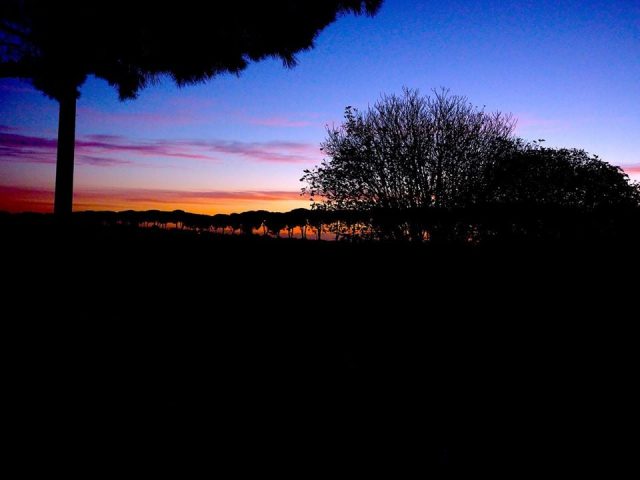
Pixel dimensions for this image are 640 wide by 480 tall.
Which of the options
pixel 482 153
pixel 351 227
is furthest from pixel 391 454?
pixel 482 153

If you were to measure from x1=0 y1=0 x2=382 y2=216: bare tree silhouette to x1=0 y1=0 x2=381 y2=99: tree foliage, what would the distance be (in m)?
0.02

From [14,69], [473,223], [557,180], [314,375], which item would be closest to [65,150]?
[14,69]

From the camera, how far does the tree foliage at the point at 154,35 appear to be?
7.30 meters

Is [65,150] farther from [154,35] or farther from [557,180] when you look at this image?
[557,180]

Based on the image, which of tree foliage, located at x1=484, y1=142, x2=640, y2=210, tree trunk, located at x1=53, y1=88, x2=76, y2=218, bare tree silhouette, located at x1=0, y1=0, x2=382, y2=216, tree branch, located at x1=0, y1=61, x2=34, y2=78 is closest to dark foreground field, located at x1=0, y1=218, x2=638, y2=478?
tree trunk, located at x1=53, y1=88, x2=76, y2=218

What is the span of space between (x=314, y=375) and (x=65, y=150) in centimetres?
857

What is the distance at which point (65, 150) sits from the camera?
28.8 feet

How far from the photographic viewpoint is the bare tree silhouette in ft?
24.1

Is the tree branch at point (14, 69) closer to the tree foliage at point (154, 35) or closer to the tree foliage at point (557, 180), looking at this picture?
the tree foliage at point (154, 35)

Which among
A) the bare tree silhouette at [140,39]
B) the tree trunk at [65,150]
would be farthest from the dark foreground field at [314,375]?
the bare tree silhouette at [140,39]

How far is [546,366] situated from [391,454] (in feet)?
6.74

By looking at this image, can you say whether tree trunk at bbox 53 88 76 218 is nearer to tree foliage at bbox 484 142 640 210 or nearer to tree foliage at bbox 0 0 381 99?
tree foliage at bbox 0 0 381 99

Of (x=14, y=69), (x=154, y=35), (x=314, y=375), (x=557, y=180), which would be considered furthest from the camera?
(x=557, y=180)

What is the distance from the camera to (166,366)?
339 centimetres
